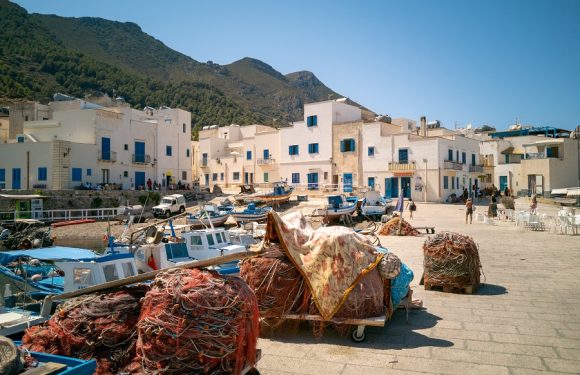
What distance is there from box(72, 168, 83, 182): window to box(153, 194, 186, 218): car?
787cm

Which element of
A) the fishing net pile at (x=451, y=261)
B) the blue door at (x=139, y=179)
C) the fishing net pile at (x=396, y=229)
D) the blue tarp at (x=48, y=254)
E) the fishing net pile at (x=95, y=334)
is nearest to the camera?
the fishing net pile at (x=95, y=334)

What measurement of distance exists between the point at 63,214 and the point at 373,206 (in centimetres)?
2540

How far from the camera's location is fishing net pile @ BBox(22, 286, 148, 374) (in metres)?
4.23

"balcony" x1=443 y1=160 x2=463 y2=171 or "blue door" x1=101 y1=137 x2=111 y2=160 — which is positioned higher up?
"blue door" x1=101 y1=137 x2=111 y2=160

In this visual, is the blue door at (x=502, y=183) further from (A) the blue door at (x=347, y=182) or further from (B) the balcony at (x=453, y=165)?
(A) the blue door at (x=347, y=182)

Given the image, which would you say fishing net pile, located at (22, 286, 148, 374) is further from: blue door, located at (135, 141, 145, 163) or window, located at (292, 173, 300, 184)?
window, located at (292, 173, 300, 184)

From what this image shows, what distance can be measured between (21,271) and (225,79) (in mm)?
184873

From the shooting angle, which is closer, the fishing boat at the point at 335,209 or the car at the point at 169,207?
the fishing boat at the point at 335,209

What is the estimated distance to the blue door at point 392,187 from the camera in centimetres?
4034

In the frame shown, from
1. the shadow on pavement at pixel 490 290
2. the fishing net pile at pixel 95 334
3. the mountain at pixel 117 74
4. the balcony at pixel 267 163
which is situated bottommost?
the shadow on pavement at pixel 490 290

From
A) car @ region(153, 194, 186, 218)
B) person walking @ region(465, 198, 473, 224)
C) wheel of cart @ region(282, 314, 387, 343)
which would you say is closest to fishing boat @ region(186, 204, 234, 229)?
car @ region(153, 194, 186, 218)

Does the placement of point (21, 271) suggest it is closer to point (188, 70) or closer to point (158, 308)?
point (158, 308)

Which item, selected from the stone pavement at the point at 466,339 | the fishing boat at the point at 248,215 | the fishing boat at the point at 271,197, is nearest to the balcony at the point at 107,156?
the fishing boat at the point at 271,197

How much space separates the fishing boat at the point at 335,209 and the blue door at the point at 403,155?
984 cm
